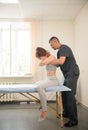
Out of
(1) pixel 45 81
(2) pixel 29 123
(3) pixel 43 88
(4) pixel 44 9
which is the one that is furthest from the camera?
(4) pixel 44 9

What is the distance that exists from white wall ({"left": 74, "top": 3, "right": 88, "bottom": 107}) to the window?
1.35 m

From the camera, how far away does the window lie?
557 cm

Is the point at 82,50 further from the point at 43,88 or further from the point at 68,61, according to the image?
the point at 43,88

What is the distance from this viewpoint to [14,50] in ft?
18.4

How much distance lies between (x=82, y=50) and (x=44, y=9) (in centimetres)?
131

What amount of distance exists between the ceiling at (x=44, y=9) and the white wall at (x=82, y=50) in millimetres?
214

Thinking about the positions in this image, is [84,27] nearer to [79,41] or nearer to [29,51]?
[79,41]

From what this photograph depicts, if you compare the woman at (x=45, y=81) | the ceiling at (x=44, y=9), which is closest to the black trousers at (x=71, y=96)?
the woman at (x=45, y=81)

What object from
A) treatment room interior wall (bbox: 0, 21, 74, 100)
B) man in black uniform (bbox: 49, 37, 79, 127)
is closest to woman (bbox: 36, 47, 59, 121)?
man in black uniform (bbox: 49, 37, 79, 127)

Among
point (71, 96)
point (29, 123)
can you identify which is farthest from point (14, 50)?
point (71, 96)

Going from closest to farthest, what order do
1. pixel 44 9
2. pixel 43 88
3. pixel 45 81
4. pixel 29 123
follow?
pixel 43 88, pixel 45 81, pixel 29 123, pixel 44 9

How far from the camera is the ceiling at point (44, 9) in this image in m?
4.28

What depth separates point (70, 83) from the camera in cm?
319

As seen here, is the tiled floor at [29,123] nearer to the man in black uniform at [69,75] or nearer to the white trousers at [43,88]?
the man in black uniform at [69,75]
